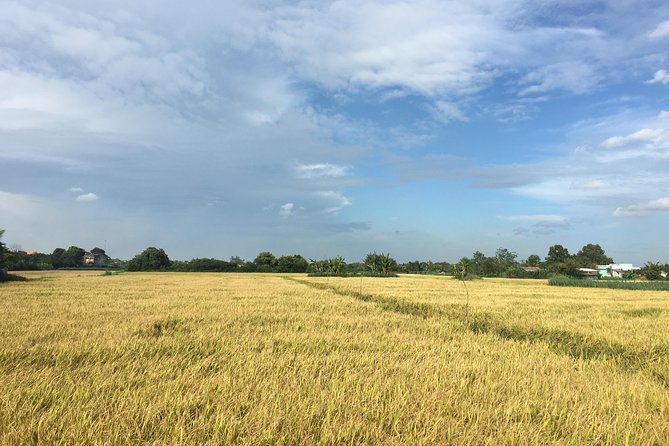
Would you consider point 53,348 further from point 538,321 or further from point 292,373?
point 538,321

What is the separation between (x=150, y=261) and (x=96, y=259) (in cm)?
7393

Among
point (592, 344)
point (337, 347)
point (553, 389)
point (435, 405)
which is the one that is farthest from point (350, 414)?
point (592, 344)

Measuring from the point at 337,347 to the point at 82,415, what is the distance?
433 cm

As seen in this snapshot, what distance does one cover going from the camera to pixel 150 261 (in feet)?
270

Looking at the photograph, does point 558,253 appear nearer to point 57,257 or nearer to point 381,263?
point 381,263

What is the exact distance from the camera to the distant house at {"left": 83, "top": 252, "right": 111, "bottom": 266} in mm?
128600

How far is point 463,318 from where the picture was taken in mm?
12789

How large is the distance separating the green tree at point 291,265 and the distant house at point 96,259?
7870 cm

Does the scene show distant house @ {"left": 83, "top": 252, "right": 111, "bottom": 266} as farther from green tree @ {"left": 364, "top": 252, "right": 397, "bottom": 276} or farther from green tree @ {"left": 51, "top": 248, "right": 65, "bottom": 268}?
green tree @ {"left": 364, "top": 252, "right": 397, "bottom": 276}

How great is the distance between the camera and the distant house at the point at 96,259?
12860 cm

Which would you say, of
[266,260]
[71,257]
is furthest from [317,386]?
[71,257]

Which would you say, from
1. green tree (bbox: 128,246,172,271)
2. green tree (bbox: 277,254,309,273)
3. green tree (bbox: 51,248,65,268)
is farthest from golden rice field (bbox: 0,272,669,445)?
green tree (bbox: 51,248,65,268)

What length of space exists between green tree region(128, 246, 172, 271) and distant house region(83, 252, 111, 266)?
5514 centimetres

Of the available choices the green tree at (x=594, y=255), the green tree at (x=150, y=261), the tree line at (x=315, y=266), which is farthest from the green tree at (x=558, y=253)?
the green tree at (x=150, y=261)
